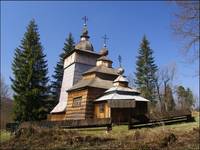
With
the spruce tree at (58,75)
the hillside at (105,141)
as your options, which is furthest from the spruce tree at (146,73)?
the hillside at (105,141)

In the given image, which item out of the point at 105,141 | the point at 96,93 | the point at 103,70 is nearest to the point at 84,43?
the point at 103,70

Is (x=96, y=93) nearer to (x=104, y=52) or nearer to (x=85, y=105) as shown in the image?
(x=85, y=105)

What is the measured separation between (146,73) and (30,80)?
22.8 metres

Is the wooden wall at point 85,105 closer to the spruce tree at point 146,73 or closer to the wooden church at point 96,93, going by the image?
the wooden church at point 96,93

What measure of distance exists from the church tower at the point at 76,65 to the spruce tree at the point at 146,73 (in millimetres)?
15114

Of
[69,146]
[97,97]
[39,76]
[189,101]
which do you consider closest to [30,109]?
[39,76]

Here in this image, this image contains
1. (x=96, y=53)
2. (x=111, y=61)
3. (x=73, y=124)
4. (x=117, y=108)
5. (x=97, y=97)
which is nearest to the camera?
(x=73, y=124)

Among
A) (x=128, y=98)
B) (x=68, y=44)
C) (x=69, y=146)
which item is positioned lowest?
(x=69, y=146)

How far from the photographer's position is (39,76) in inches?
1334

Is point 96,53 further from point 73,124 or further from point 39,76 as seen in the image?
point 73,124

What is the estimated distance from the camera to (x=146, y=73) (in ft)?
151

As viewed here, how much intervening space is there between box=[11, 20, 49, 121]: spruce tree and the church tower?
349 centimetres

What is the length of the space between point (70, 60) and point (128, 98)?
12.3 meters

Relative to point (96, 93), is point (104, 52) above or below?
above
